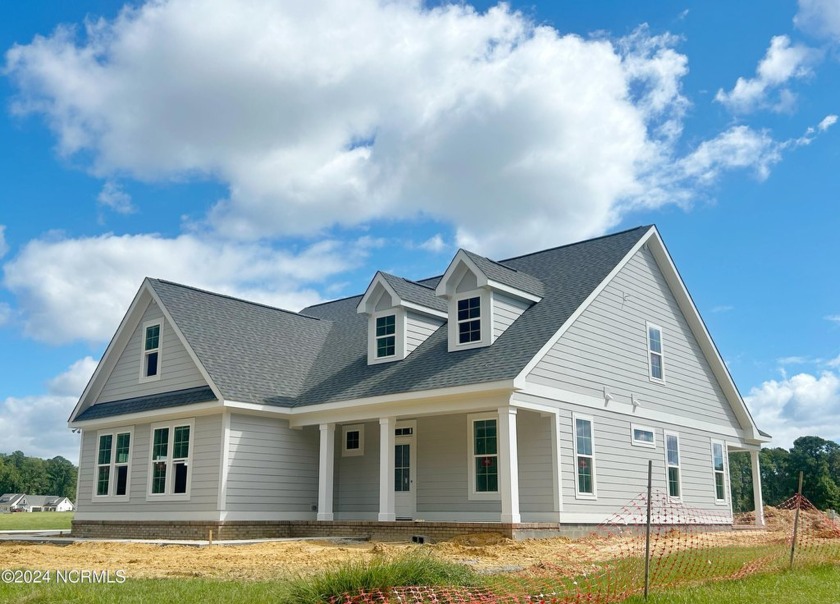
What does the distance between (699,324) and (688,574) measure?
44.9 ft

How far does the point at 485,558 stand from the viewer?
13.6 metres

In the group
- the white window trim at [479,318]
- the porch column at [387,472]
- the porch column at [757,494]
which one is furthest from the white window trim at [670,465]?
the porch column at [387,472]

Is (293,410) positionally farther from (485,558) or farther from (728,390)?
(728,390)

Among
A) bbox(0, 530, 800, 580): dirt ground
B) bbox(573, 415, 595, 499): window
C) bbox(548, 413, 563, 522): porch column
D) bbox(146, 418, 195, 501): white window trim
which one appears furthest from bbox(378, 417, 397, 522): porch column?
bbox(146, 418, 195, 501): white window trim

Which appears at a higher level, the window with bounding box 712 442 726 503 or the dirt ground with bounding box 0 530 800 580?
the window with bounding box 712 442 726 503

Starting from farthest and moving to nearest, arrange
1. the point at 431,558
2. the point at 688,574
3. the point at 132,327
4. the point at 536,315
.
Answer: the point at 132,327 < the point at 536,315 < the point at 688,574 < the point at 431,558

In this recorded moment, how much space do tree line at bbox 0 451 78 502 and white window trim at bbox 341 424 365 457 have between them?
118135mm

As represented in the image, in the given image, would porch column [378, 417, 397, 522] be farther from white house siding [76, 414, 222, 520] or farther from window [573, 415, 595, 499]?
window [573, 415, 595, 499]

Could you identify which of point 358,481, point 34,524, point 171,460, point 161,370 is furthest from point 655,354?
point 34,524

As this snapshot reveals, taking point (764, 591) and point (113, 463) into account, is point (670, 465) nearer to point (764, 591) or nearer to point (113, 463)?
point (764, 591)

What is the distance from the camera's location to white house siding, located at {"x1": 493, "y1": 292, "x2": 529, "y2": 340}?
19255mm

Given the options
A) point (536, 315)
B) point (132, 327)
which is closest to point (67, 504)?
point (132, 327)

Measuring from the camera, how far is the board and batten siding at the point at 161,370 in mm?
21584

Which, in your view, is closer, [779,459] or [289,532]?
[289,532]
